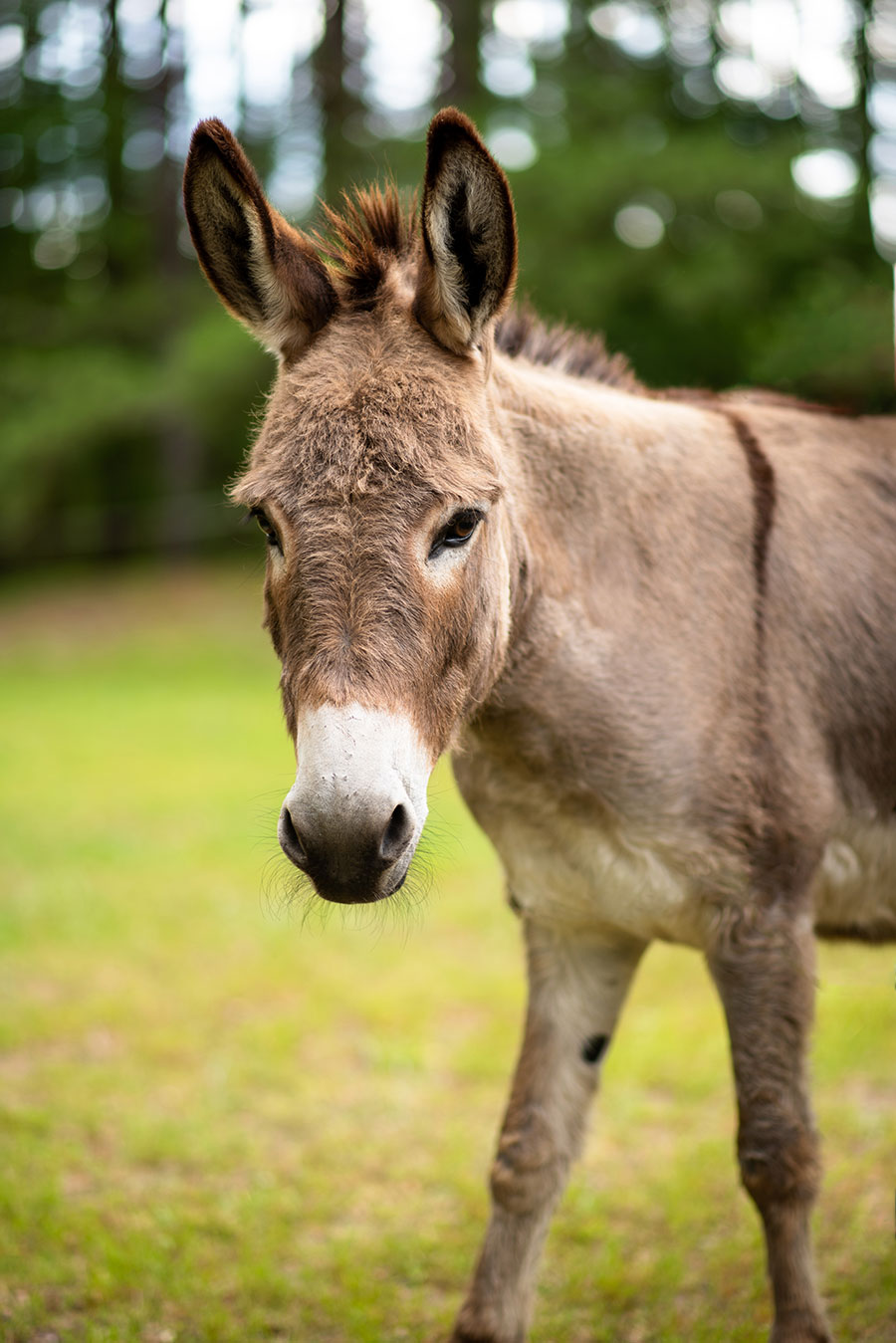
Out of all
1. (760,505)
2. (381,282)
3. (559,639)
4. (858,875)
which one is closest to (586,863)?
(559,639)

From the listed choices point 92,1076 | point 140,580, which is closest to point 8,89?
point 140,580

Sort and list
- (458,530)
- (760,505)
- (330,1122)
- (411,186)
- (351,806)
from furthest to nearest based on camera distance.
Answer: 1. (411,186)
2. (330,1122)
3. (760,505)
4. (458,530)
5. (351,806)

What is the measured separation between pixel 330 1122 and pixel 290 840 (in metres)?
2.77

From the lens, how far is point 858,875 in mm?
2865

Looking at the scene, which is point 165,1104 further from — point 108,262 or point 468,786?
point 108,262

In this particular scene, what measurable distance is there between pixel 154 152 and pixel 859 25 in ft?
47.0

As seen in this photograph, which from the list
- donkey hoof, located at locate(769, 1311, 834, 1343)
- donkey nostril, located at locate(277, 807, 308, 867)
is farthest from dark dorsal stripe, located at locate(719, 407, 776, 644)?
donkey hoof, located at locate(769, 1311, 834, 1343)

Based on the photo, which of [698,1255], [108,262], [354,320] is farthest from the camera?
[108,262]

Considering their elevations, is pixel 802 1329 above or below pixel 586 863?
below

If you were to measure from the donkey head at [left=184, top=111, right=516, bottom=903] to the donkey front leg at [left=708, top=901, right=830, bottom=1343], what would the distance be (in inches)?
36.6

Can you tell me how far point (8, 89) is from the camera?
22.0 meters

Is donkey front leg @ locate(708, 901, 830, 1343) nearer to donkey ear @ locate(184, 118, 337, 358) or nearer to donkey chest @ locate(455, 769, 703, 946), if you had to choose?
donkey chest @ locate(455, 769, 703, 946)

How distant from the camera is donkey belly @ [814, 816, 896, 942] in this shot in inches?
111

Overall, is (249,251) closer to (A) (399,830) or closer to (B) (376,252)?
(B) (376,252)
